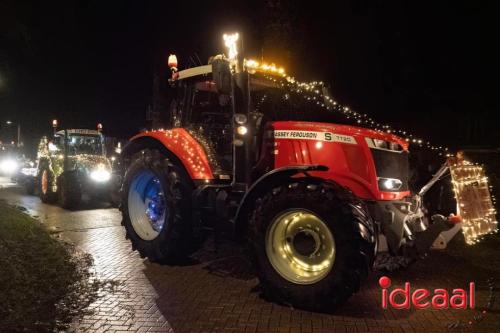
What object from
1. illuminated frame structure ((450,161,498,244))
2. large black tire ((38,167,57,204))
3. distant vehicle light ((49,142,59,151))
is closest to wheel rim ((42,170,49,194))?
large black tire ((38,167,57,204))

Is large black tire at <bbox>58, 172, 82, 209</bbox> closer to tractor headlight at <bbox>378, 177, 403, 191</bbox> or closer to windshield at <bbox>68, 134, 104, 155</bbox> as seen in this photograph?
windshield at <bbox>68, 134, 104, 155</bbox>

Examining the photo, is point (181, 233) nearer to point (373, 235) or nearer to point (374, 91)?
point (373, 235)

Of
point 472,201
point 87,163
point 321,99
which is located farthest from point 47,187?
point 472,201

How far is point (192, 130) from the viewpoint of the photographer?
278 inches

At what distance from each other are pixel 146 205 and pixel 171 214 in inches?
45.2

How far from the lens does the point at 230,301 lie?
5355 mm

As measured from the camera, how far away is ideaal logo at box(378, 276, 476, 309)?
16.5 feet

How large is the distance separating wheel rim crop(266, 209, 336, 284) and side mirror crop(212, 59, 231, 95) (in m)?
1.74

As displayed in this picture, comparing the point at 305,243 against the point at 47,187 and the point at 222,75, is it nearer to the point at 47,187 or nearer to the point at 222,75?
the point at 222,75

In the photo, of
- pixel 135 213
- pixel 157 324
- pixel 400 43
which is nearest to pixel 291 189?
pixel 157 324

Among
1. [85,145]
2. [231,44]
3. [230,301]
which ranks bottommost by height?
[230,301]

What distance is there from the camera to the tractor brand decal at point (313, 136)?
5.50 metres

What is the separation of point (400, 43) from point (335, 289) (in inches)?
459

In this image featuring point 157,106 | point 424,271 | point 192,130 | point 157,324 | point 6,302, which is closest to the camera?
point 157,324
